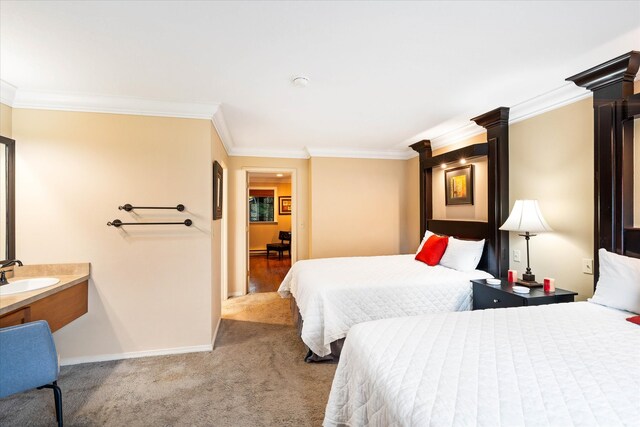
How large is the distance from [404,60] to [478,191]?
2.04 meters

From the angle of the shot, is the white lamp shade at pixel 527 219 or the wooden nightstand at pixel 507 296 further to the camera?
the white lamp shade at pixel 527 219

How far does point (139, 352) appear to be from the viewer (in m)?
2.74

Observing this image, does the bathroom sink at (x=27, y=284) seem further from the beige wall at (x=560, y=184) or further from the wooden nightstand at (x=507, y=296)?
the beige wall at (x=560, y=184)

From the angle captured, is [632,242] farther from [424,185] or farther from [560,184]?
[424,185]

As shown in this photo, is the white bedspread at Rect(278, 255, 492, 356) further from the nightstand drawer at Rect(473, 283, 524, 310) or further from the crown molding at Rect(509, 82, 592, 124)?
the crown molding at Rect(509, 82, 592, 124)

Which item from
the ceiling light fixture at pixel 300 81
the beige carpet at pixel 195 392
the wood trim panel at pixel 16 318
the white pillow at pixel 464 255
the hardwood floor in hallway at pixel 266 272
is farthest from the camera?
the hardwood floor in hallway at pixel 266 272

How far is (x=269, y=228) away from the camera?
9430mm

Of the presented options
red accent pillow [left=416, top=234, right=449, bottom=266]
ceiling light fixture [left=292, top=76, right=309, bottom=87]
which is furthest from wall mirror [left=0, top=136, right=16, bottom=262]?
red accent pillow [left=416, top=234, right=449, bottom=266]

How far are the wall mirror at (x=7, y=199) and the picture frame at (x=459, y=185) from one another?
4.40m

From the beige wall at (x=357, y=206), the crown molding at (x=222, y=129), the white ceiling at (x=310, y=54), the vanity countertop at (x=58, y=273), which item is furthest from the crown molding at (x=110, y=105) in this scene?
the beige wall at (x=357, y=206)

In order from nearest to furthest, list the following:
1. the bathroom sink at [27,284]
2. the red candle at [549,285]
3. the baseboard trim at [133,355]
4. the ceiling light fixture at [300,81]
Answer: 1. the bathroom sink at [27,284]
2. the ceiling light fixture at [300,81]
3. the red candle at [549,285]
4. the baseboard trim at [133,355]

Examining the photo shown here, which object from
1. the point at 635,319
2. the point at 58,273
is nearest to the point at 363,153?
the point at 635,319

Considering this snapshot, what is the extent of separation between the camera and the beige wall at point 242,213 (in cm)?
467

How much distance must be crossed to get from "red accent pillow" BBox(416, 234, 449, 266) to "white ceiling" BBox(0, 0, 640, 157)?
138cm
